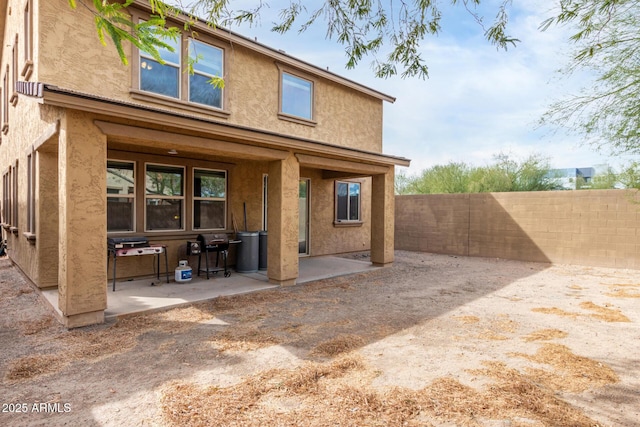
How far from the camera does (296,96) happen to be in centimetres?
1036

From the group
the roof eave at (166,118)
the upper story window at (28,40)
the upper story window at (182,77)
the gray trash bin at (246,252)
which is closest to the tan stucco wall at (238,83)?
the upper story window at (182,77)

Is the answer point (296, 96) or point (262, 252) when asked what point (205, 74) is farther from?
point (262, 252)

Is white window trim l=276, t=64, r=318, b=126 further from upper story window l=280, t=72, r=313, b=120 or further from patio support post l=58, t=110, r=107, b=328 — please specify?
patio support post l=58, t=110, r=107, b=328

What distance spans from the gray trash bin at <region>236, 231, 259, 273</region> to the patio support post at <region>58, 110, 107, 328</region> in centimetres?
383

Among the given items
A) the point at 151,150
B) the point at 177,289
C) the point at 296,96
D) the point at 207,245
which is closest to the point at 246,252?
the point at 207,245

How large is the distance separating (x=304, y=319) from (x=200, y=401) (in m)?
2.48

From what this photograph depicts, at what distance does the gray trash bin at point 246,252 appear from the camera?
28.3 ft

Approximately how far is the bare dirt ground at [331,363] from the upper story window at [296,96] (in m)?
5.67

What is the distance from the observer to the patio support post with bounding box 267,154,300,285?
729cm

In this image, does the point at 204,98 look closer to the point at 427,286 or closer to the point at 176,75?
the point at 176,75

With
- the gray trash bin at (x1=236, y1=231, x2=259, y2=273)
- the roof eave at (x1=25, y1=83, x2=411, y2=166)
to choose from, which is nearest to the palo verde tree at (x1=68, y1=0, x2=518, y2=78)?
the roof eave at (x1=25, y1=83, x2=411, y2=166)

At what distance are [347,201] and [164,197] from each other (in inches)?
260

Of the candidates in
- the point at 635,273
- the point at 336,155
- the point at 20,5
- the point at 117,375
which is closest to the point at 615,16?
the point at 336,155

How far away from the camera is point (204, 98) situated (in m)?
8.38
